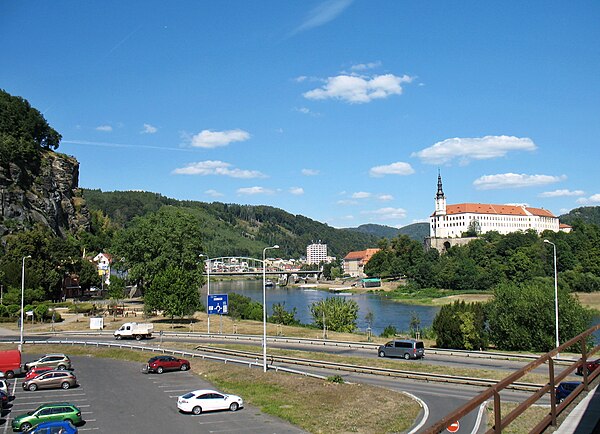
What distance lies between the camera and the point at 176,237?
90.8 m

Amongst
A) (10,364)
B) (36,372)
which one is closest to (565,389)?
(36,372)

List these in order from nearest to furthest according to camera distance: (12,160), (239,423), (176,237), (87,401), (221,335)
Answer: (239,423) → (87,401) → (221,335) → (176,237) → (12,160)

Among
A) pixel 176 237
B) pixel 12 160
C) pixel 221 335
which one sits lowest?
pixel 221 335

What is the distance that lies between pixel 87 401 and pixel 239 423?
11082 millimetres

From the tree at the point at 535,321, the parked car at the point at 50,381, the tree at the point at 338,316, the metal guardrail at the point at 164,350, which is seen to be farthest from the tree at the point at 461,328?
the parked car at the point at 50,381

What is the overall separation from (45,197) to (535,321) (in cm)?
11182

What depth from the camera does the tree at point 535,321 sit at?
5269 cm

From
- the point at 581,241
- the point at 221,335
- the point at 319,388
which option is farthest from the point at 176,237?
the point at 581,241

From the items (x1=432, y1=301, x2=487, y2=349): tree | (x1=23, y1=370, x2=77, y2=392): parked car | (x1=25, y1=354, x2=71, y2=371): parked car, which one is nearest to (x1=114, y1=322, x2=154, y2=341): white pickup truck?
(x1=25, y1=354, x2=71, y2=371): parked car

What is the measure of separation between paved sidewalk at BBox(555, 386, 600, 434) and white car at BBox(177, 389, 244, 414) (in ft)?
82.3

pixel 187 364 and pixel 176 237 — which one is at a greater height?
pixel 176 237

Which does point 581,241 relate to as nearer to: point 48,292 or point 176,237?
point 176,237

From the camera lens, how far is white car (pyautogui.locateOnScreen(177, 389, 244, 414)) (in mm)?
29016

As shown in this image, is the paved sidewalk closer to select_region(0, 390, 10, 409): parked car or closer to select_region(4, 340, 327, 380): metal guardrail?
select_region(4, 340, 327, 380): metal guardrail
